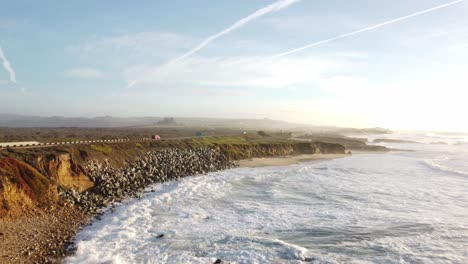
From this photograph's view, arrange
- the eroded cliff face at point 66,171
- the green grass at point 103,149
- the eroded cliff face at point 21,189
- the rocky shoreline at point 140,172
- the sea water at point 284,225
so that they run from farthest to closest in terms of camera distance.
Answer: the green grass at point 103,149 → the eroded cliff face at point 66,171 → the rocky shoreline at point 140,172 → the eroded cliff face at point 21,189 → the sea water at point 284,225

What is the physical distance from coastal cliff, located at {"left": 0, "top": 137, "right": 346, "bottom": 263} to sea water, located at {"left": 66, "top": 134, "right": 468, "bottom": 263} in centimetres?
167

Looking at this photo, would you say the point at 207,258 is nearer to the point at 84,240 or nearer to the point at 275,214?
the point at 84,240

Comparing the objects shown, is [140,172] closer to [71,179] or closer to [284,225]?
[71,179]

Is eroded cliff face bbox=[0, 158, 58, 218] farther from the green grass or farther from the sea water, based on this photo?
the green grass

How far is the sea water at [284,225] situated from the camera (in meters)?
16.3

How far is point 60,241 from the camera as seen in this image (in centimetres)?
1711

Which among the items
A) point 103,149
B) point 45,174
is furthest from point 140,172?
point 45,174

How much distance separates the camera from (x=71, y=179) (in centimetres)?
2769

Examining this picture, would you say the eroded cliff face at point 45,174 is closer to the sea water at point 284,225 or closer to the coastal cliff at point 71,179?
the coastal cliff at point 71,179

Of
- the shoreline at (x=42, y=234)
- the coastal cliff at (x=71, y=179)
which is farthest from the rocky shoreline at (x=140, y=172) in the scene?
the shoreline at (x=42, y=234)

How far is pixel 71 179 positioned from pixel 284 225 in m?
17.8

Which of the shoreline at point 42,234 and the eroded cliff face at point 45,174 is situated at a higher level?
the eroded cliff face at point 45,174

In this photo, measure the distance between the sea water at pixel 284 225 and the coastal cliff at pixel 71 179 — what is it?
167 centimetres

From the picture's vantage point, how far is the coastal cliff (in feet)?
59.9
